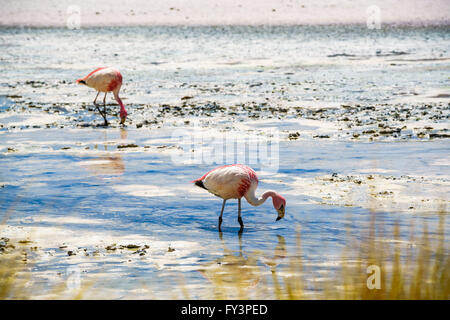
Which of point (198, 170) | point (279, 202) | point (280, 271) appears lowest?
point (280, 271)

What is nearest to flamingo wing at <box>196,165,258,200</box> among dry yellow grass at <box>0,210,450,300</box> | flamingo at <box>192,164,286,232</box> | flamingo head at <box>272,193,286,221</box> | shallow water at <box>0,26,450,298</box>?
flamingo at <box>192,164,286,232</box>

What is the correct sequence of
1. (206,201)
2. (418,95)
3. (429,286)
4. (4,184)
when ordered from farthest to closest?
(418,95) < (4,184) < (206,201) < (429,286)

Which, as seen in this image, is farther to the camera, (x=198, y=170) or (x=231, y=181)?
(x=198, y=170)

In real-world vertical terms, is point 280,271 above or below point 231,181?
below

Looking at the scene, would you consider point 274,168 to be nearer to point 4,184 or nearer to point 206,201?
point 206,201

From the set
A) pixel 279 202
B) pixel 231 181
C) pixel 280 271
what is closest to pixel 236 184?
pixel 231 181

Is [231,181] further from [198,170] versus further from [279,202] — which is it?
[198,170]

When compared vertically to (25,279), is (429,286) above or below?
above

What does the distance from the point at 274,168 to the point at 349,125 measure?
5064 millimetres

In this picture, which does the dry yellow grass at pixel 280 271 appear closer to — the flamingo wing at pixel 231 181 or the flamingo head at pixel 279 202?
the flamingo head at pixel 279 202

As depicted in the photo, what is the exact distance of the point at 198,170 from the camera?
1267 centimetres

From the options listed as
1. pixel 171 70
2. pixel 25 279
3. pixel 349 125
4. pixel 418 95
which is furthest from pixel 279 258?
pixel 171 70

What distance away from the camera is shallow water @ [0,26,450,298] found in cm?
803

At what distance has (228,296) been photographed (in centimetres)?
646
